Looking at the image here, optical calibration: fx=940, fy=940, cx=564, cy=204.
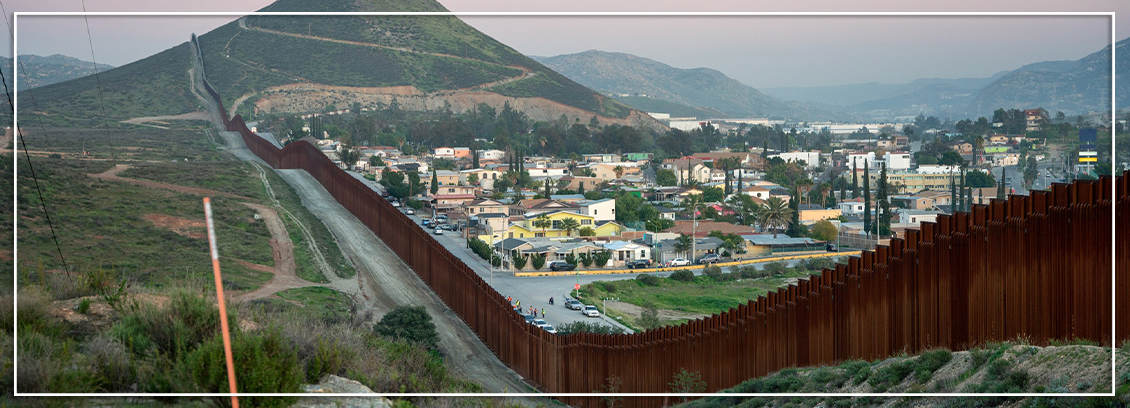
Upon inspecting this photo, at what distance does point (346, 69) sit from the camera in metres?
88.5

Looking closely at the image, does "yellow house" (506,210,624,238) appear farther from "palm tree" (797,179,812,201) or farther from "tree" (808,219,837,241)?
"tree" (808,219,837,241)

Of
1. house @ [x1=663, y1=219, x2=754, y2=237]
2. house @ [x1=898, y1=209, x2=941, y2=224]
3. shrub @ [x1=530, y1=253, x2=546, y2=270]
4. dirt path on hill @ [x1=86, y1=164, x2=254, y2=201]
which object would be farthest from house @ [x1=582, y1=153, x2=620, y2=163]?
house @ [x1=898, y1=209, x2=941, y2=224]

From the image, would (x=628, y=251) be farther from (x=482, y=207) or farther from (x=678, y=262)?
(x=482, y=207)

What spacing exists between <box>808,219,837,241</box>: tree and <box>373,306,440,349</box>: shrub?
81.4 ft

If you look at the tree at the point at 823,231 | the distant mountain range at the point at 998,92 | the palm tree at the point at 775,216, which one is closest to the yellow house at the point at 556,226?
the palm tree at the point at 775,216

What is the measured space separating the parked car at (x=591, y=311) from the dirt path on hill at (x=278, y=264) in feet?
33.8

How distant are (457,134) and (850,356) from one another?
95.3 meters

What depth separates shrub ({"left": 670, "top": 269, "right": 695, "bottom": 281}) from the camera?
4175cm

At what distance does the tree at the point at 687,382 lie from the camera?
14.8 metres

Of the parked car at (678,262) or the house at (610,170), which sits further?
the house at (610,170)

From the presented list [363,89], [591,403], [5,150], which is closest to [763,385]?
[591,403]

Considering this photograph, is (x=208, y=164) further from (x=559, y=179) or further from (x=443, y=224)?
(x=559, y=179)

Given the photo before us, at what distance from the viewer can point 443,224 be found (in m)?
55.9

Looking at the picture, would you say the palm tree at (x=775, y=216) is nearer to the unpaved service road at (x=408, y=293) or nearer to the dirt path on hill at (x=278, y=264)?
the unpaved service road at (x=408, y=293)
